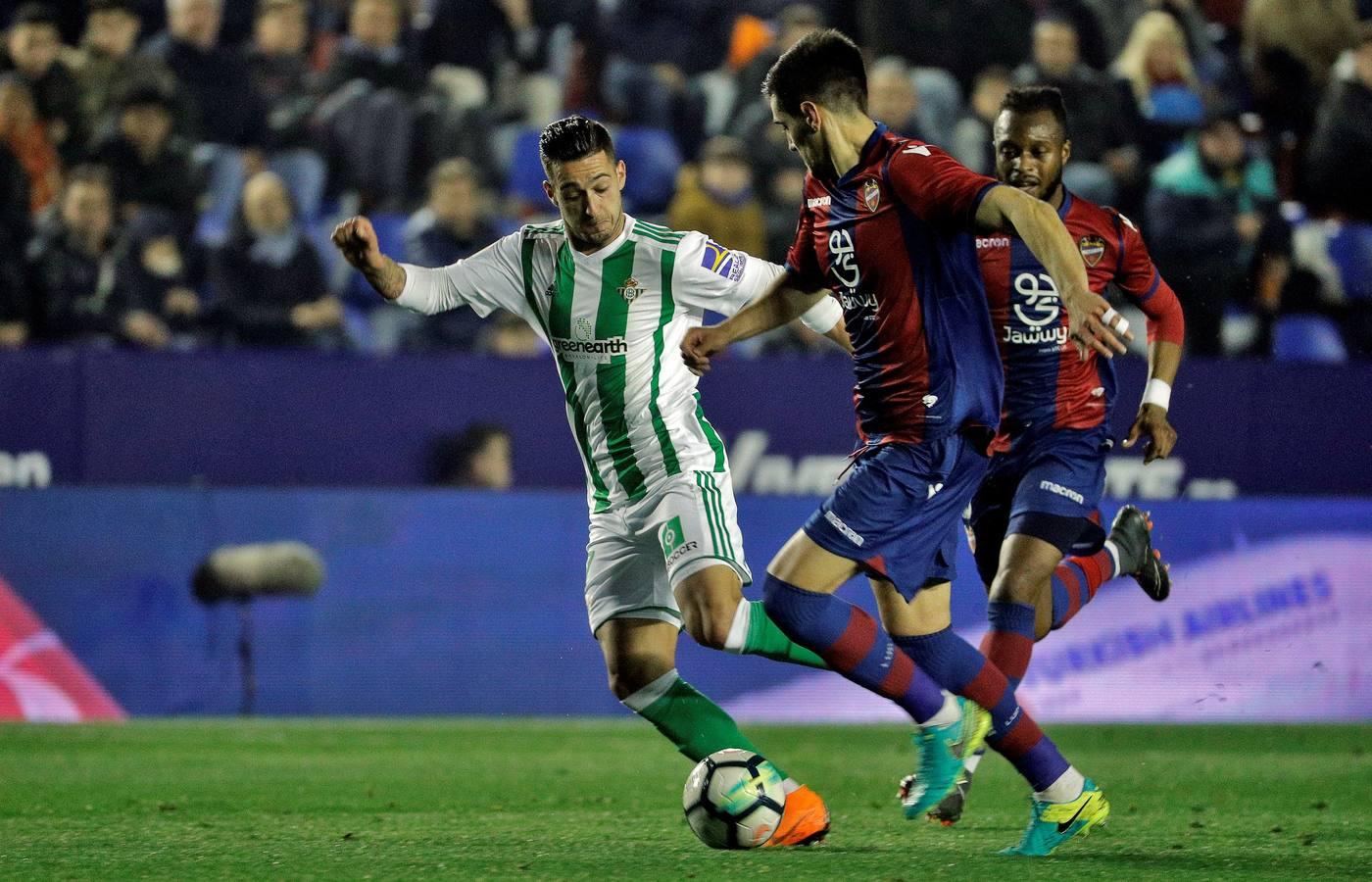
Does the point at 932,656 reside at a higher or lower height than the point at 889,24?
lower

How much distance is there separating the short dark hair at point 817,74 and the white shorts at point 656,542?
44.3 inches

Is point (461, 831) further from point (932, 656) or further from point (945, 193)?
point (945, 193)

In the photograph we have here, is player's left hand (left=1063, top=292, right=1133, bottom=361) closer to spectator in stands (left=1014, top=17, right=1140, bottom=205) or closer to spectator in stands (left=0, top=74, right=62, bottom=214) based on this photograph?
spectator in stands (left=1014, top=17, right=1140, bottom=205)

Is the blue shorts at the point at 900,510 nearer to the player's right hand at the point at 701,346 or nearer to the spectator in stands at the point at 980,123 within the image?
the player's right hand at the point at 701,346

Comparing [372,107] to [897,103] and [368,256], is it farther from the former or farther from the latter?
[368,256]

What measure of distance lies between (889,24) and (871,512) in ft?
27.1

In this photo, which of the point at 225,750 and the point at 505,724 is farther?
the point at 505,724

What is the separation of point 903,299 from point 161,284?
7024 millimetres

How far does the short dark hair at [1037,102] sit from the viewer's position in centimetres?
610

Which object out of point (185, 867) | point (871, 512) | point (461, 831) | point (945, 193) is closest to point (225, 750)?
point (461, 831)

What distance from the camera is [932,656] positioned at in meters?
5.34

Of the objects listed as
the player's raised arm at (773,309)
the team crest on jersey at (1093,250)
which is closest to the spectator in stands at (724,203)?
Answer: the team crest on jersey at (1093,250)

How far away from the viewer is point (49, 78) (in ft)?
39.7

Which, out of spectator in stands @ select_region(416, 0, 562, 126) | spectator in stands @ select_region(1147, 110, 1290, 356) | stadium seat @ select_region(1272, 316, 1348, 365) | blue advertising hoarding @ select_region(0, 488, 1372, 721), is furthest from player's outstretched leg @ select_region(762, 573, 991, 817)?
spectator in stands @ select_region(416, 0, 562, 126)
